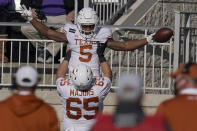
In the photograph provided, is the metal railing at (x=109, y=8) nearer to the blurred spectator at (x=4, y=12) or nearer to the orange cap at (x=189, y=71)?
the blurred spectator at (x=4, y=12)

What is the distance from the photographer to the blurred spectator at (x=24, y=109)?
6852mm

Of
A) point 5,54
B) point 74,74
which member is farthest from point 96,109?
point 5,54

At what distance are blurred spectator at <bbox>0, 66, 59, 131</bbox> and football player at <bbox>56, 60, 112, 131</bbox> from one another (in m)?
2.74

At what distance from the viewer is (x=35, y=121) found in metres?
6.89

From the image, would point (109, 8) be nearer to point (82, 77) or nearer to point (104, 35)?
point (104, 35)

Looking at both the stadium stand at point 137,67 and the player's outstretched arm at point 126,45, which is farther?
the stadium stand at point 137,67

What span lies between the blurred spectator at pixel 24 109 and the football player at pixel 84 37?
3531mm

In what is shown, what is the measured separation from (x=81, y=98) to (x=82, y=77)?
0.85ft

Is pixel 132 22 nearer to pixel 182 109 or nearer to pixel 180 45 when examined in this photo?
pixel 180 45

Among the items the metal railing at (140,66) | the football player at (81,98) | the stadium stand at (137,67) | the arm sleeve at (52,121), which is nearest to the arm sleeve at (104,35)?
the football player at (81,98)

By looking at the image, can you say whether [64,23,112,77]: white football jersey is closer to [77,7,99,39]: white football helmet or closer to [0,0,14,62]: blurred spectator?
[77,7,99,39]: white football helmet

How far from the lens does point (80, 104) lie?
9773 millimetres

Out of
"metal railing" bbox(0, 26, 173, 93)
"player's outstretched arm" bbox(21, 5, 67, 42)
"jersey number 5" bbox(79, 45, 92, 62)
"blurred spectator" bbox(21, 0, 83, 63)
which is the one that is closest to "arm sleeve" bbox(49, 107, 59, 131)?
"jersey number 5" bbox(79, 45, 92, 62)

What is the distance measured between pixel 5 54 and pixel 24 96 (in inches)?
256
